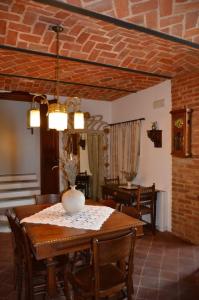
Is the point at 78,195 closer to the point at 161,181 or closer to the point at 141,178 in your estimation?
the point at 161,181

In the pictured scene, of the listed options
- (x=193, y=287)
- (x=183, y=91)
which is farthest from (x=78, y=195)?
(x=183, y=91)

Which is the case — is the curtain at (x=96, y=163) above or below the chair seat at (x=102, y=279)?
above

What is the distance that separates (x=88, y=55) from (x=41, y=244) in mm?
2229

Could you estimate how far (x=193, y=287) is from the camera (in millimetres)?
2469

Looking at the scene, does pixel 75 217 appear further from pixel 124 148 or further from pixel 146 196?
pixel 124 148

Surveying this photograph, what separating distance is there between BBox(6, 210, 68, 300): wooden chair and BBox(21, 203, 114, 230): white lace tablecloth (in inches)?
8.1

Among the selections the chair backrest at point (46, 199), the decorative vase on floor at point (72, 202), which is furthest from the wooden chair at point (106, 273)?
the chair backrest at point (46, 199)

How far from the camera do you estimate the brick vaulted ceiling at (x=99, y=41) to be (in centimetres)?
202

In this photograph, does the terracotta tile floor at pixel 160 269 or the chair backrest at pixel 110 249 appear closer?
the chair backrest at pixel 110 249

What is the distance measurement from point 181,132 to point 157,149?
707 millimetres

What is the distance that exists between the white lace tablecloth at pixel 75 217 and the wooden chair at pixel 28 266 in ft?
0.67

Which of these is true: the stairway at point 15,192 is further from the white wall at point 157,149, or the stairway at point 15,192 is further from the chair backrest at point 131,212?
the chair backrest at point 131,212

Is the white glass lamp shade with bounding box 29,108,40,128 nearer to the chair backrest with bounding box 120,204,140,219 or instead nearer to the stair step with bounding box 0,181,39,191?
the chair backrest with bounding box 120,204,140,219

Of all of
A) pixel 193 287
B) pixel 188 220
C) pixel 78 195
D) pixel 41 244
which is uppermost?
pixel 78 195
